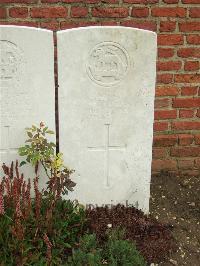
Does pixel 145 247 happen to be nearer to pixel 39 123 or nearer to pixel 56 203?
pixel 56 203

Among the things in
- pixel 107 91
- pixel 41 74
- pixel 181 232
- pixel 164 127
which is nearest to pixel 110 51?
pixel 107 91

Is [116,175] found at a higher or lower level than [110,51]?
lower

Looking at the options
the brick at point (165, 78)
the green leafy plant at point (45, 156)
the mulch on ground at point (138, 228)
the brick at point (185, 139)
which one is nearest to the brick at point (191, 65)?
the brick at point (165, 78)

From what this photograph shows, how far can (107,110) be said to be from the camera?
3395 mm

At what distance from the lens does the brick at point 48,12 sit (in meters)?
3.79

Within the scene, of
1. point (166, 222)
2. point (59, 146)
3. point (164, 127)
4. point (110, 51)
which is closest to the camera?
point (110, 51)

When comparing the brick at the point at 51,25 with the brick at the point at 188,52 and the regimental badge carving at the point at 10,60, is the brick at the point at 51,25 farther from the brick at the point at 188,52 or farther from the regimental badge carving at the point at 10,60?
the brick at the point at 188,52

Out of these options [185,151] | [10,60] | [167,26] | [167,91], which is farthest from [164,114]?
[10,60]

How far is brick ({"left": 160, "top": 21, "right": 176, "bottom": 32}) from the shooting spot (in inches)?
154

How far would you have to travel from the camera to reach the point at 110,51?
128 inches

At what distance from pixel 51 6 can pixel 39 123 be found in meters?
1.02

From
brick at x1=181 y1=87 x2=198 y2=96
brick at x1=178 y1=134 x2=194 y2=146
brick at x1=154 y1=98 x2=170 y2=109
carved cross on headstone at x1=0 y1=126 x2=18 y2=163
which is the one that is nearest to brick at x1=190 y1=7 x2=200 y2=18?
brick at x1=181 y1=87 x2=198 y2=96

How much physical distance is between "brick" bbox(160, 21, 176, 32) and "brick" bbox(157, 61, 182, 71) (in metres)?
0.28

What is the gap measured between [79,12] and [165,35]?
738mm
